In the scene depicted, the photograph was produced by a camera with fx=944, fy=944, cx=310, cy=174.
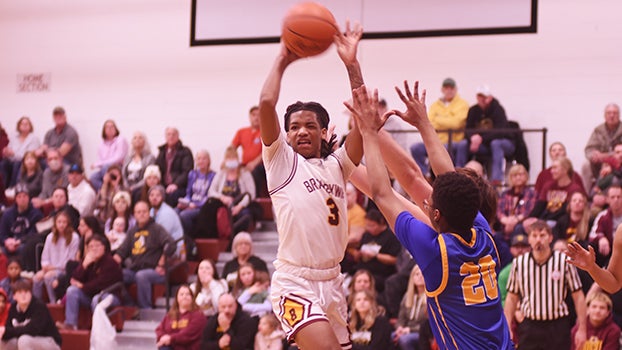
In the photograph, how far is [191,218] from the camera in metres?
14.1

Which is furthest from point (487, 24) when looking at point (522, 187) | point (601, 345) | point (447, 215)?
point (447, 215)

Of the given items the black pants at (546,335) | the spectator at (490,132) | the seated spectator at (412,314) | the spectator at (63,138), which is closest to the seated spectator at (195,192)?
the spectator at (63,138)

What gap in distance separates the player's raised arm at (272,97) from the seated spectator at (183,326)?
6.30m

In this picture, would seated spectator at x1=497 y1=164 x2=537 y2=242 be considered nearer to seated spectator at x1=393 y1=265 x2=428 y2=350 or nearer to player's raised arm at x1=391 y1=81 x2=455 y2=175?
seated spectator at x1=393 y1=265 x2=428 y2=350

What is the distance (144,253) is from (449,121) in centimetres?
480

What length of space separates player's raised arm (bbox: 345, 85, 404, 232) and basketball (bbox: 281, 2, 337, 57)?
0.81 meters

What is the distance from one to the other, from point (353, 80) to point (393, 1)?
27.8 ft

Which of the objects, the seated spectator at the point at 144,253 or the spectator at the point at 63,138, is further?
the spectator at the point at 63,138

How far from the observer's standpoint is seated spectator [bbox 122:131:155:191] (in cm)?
1538

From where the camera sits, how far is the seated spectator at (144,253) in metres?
13.1

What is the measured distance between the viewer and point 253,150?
1490 cm

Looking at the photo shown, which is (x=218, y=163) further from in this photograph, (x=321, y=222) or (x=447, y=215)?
(x=447, y=215)

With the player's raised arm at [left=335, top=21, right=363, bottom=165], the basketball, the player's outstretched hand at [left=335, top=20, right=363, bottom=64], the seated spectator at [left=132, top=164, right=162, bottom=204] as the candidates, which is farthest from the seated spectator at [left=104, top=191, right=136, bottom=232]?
the player's outstretched hand at [left=335, top=20, right=363, bottom=64]

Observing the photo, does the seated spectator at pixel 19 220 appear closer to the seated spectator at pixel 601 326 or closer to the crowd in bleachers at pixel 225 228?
the crowd in bleachers at pixel 225 228
